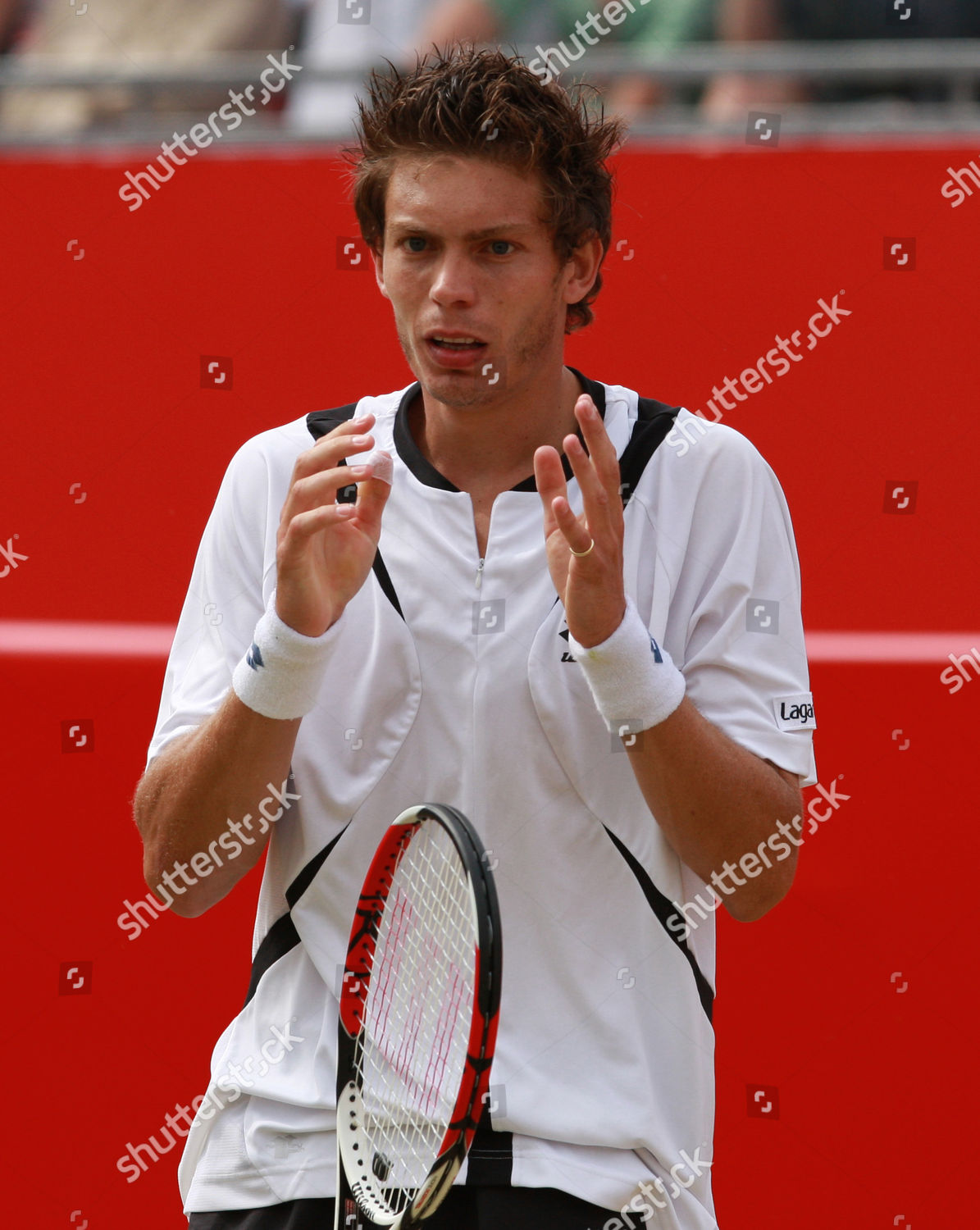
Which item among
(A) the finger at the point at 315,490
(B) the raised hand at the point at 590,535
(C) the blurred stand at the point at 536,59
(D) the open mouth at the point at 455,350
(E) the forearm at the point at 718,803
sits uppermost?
(C) the blurred stand at the point at 536,59

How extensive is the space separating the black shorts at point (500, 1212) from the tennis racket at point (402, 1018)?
7cm

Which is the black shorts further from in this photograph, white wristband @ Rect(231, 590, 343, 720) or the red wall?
the red wall

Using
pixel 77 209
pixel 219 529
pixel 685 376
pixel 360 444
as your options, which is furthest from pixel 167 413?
pixel 360 444

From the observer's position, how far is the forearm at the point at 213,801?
1.46 metres

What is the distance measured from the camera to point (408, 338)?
1.57m

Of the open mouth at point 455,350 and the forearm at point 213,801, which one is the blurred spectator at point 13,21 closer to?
the open mouth at point 455,350

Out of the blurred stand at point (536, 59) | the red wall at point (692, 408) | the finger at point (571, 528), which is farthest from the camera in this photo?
the blurred stand at point (536, 59)

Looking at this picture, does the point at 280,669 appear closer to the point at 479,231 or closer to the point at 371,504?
the point at 371,504

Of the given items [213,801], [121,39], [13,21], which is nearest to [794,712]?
[213,801]

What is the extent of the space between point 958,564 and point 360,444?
138cm

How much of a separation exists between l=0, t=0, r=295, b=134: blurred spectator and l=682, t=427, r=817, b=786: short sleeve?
2026mm

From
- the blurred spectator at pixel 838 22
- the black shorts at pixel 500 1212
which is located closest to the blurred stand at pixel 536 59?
the blurred spectator at pixel 838 22

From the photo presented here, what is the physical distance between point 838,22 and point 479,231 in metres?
1.89

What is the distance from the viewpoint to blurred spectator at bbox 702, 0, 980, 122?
120 inches
